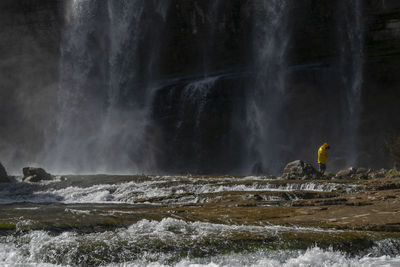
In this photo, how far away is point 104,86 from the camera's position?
3894 cm

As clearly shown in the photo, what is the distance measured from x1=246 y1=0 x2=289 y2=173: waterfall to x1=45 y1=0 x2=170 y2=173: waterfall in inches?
296

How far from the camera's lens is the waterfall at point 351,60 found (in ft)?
102

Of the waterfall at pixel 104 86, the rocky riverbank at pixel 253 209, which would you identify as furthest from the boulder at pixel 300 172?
the waterfall at pixel 104 86

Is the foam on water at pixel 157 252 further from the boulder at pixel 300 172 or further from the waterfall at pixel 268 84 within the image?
the waterfall at pixel 268 84

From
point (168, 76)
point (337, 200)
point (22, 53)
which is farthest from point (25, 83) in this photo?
point (337, 200)

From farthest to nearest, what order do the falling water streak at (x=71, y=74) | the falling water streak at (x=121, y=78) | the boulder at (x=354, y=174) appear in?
the falling water streak at (x=71, y=74) < the falling water streak at (x=121, y=78) < the boulder at (x=354, y=174)

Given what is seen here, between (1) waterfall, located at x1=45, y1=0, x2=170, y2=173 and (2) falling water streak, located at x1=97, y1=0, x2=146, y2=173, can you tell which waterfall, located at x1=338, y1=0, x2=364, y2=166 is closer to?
(1) waterfall, located at x1=45, y1=0, x2=170, y2=173

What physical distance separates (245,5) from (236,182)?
20.4m

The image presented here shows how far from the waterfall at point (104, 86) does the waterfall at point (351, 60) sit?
13.1 metres

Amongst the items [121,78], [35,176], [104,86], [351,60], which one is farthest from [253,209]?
[104,86]

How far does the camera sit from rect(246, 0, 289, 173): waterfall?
32531 millimetres

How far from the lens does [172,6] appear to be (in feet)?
125

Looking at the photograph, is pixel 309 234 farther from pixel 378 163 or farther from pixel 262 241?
pixel 378 163

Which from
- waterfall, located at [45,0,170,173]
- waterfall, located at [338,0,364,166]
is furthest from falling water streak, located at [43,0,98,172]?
waterfall, located at [338,0,364,166]
